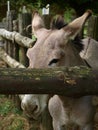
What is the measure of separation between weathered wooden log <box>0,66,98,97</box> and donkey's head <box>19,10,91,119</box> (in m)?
0.76

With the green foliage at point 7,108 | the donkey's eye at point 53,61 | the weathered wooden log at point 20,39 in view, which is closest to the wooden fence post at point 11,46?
the weathered wooden log at point 20,39

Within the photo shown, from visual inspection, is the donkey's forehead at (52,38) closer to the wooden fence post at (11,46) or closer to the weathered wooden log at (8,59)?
the weathered wooden log at (8,59)

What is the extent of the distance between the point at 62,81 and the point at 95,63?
2.00 m

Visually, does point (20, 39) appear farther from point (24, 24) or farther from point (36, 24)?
point (36, 24)

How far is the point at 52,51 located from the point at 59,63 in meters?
0.12

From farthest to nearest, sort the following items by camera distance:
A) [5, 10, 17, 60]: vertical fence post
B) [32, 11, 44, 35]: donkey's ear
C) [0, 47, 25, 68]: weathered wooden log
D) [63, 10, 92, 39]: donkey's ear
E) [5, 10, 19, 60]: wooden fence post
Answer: [5, 10, 17, 60]: vertical fence post, [5, 10, 19, 60]: wooden fence post, [0, 47, 25, 68]: weathered wooden log, [32, 11, 44, 35]: donkey's ear, [63, 10, 92, 39]: donkey's ear

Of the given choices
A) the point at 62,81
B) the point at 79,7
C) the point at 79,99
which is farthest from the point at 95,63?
the point at 79,7

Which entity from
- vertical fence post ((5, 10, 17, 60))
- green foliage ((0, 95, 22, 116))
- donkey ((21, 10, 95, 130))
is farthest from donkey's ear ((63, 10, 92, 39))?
vertical fence post ((5, 10, 17, 60))

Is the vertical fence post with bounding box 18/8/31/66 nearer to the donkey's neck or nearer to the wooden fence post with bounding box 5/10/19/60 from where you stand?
the wooden fence post with bounding box 5/10/19/60

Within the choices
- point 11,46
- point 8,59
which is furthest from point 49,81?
point 11,46

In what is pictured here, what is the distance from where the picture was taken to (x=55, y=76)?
5.59 ft

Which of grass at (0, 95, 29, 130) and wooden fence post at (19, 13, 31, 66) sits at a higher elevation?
wooden fence post at (19, 13, 31, 66)

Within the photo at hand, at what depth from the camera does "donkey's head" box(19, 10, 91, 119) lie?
2508mm

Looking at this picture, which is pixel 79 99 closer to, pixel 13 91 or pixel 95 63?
pixel 95 63
